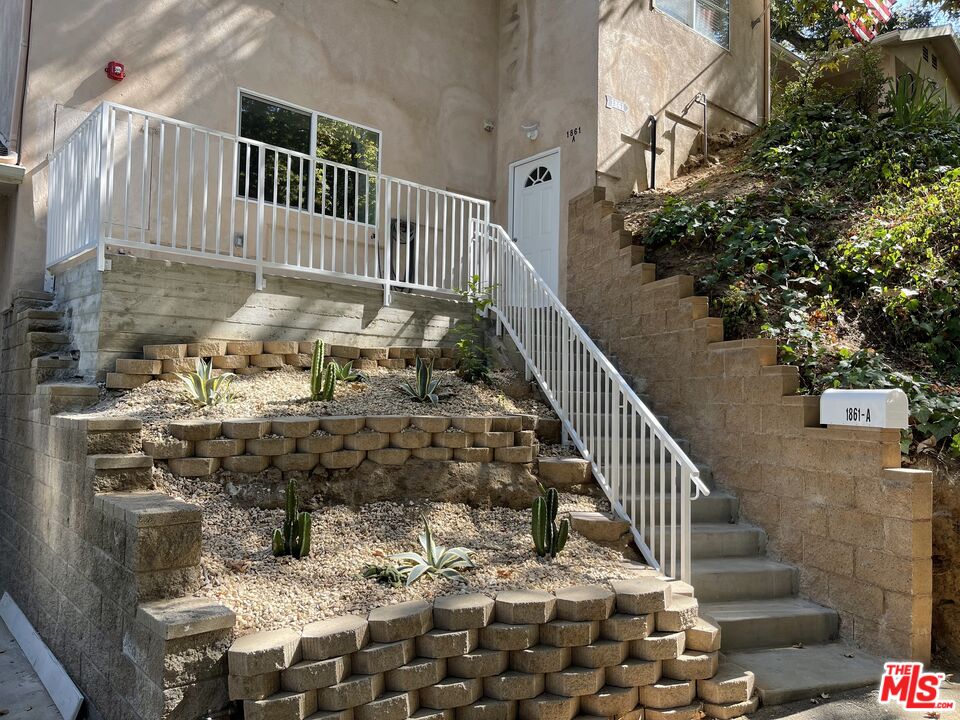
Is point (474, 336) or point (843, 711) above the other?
point (474, 336)

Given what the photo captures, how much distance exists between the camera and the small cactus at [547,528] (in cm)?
402

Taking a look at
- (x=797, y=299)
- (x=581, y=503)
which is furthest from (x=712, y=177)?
(x=581, y=503)

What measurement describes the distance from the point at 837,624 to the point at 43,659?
4995mm

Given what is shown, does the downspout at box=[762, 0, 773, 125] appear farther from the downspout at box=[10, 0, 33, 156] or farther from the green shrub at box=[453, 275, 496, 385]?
the downspout at box=[10, 0, 33, 156]

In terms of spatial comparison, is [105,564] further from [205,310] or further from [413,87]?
[413,87]

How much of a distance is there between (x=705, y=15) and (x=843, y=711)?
31.4 ft

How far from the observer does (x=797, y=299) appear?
572 centimetres

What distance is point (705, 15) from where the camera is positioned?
983 cm

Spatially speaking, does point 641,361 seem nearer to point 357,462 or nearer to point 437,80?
point 357,462

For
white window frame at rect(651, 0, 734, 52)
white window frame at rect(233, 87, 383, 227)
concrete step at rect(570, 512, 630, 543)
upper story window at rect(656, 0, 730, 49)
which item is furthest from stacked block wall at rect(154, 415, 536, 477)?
upper story window at rect(656, 0, 730, 49)

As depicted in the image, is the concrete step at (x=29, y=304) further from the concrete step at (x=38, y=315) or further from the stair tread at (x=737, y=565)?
the stair tread at (x=737, y=565)

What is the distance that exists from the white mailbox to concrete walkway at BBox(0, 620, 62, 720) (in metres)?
4.93

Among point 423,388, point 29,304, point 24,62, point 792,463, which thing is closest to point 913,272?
point 792,463

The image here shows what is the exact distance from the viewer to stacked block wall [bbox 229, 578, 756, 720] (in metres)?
2.72
